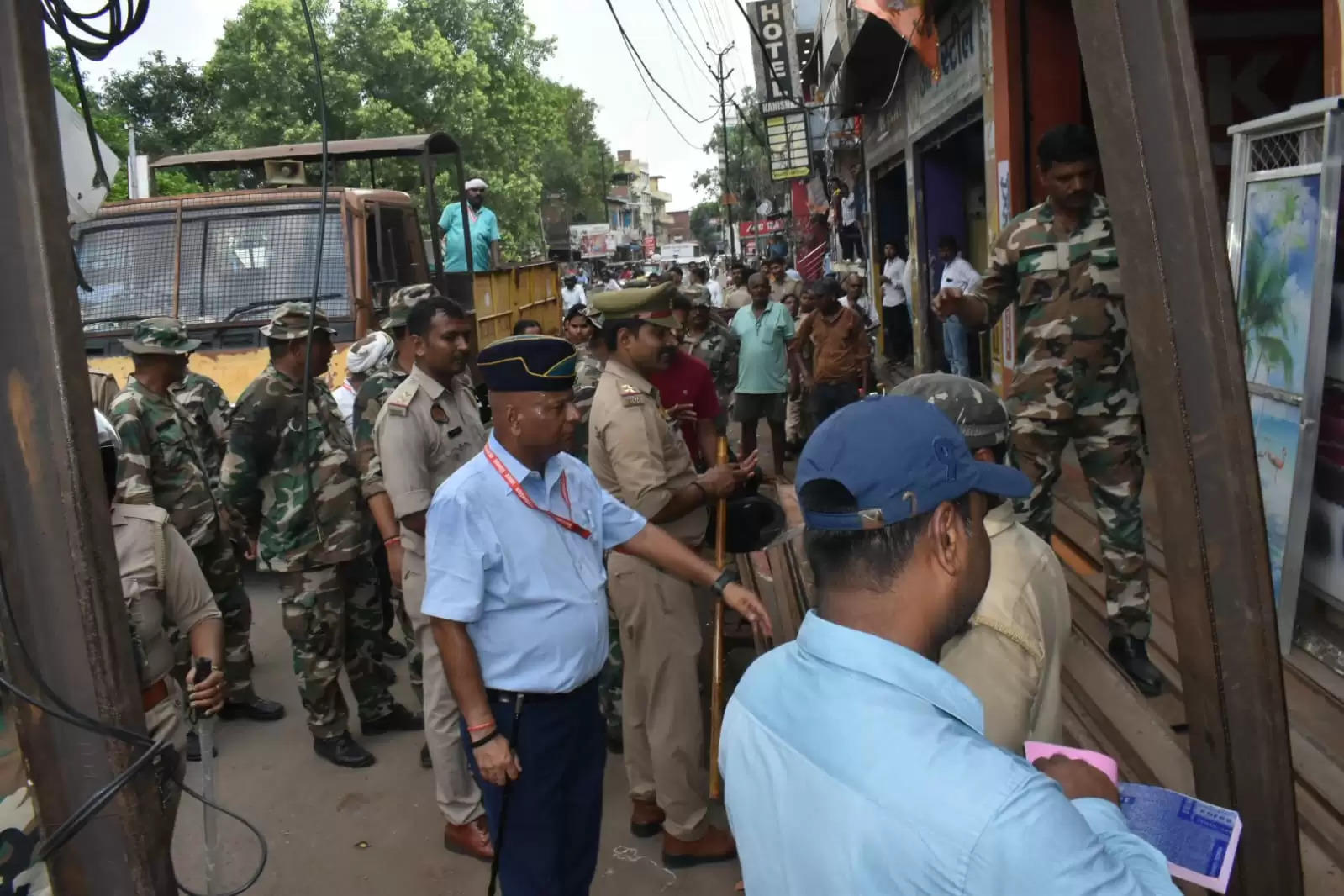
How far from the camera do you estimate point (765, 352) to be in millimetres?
8820

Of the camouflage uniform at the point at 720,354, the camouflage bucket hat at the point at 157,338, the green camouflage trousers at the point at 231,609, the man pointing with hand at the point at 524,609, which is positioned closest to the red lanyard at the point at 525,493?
the man pointing with hand at the point at 524,609

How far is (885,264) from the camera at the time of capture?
14711 millimetres

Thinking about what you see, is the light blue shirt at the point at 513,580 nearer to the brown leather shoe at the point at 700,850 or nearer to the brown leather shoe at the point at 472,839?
the brown leather shoe at the point at 700,850

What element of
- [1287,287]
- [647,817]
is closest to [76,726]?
[647,817]

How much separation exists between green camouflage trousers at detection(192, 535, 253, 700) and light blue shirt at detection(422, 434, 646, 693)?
2915 mm

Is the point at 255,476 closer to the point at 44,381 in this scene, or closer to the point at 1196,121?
the point at 44,381

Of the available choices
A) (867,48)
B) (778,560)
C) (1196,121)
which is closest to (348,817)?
(778,560)

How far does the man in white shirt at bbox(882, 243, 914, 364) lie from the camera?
14438 mm

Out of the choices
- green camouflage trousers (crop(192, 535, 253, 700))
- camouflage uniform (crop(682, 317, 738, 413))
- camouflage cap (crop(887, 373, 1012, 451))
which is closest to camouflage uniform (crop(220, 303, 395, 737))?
green camouflage trousers (crop(192, 535, 253, 700))

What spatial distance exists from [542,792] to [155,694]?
40.8 inches

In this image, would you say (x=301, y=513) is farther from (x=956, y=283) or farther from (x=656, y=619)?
(x=956, y=283)

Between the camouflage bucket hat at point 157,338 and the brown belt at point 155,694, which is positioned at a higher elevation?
the camouflage bucket hat at point 157,338

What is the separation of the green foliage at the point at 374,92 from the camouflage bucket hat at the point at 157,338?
21113 mm

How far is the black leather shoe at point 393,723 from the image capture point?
492 centimetres
